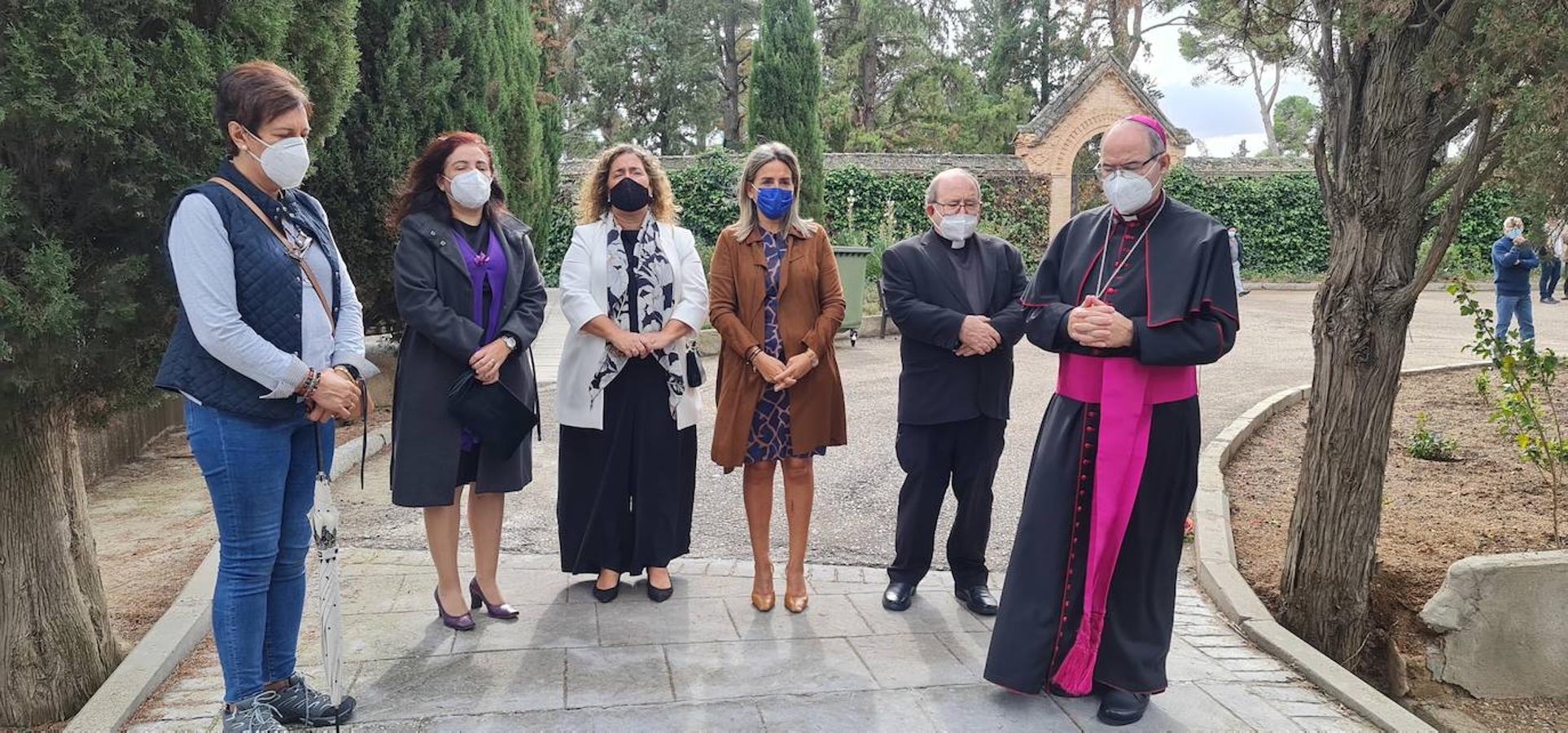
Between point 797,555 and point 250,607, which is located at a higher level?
point 250,607

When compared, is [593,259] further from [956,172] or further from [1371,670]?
[1371,670]

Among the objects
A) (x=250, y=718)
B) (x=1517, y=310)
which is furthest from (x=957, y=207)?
(x=1517, y=310)

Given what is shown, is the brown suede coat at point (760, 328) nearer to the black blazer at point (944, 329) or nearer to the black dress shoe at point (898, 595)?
the black blazer at point (944, 329)

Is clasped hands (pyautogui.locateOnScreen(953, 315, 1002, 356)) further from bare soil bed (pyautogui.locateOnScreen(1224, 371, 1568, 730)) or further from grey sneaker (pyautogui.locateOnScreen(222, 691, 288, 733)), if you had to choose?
grey sneaker (pyautogui.locateOnScreen(222, 691, 288, 733))

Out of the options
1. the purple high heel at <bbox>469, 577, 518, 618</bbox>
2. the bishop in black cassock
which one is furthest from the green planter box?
the bishop in black cassock

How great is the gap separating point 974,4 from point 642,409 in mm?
31301

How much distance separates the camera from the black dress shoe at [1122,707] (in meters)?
3.46

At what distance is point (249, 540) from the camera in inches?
122

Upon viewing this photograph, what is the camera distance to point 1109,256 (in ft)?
12.0

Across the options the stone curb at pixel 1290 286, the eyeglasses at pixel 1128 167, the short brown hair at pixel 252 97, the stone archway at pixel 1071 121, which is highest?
the stone archway at pixel 1071 121

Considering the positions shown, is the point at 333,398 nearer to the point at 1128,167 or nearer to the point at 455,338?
the point at 455,338

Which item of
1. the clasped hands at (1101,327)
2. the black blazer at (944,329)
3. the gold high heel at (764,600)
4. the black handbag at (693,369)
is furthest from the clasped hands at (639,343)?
the clasped hands at (1101,327)

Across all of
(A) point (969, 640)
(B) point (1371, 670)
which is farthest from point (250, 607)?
(B) point (1371, 670)

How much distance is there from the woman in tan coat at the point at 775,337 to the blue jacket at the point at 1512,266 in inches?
396
